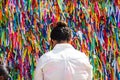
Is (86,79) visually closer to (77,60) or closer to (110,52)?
(77,60)

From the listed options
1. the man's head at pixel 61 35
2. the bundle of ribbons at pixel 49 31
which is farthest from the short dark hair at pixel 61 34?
the bundle of ribbons at pixel 49 31

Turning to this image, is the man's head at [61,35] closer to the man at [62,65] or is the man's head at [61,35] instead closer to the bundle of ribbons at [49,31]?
the man at [62,65]

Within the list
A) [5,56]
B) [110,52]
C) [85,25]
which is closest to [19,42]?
[5,56]

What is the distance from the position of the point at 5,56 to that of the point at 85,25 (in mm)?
1115

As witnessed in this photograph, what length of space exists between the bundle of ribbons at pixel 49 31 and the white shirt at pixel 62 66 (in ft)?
4.13

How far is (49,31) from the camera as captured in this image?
459cm

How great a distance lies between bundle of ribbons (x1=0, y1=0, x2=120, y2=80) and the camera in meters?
4.45

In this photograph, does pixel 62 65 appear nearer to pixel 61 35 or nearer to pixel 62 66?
pixel 62 66

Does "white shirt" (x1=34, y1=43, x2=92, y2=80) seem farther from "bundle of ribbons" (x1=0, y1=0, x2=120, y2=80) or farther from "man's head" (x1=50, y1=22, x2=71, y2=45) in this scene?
"bundle of ribbons" (x1=0, y1=0, x2=120, y2=80)

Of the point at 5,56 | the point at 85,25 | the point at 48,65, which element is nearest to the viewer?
the point at 48,65

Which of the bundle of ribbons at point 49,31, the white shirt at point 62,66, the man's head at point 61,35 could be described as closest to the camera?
the white shirt at point 62,66

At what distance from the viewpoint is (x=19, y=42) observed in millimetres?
4461

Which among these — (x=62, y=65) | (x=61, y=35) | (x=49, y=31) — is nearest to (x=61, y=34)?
(x=61, y=35)

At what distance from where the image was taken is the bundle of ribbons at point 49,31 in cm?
445
